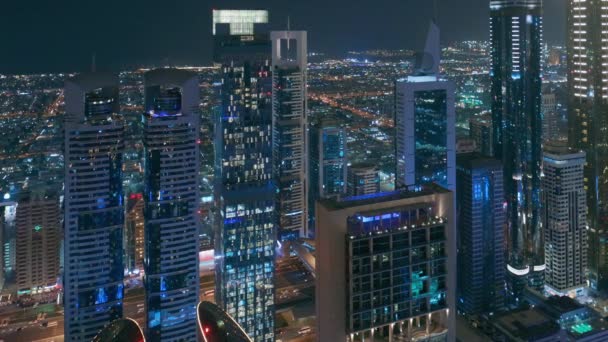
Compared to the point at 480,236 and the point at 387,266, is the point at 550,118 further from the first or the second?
the point at 387,266

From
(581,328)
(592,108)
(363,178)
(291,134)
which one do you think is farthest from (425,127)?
(592,108)

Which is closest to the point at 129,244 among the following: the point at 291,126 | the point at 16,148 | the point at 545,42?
the point at 16,148

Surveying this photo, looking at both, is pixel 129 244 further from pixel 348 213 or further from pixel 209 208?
pixel 348 213

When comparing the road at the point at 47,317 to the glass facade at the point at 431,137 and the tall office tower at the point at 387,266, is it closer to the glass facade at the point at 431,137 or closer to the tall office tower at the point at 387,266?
the glass facade at the point at 431,137

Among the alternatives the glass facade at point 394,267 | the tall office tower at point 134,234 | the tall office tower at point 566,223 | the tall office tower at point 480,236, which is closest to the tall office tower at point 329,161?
the tall office tower at point 480,236

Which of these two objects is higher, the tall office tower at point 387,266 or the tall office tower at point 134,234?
the tall office tower at point 387,266

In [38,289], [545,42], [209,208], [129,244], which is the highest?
[545,42]
